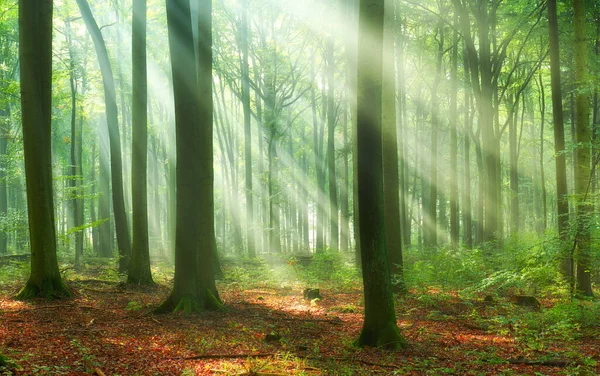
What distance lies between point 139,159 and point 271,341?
8489 mm

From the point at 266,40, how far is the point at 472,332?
22.4 metres

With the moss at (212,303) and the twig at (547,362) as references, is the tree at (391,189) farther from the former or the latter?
the twig at (547,362)

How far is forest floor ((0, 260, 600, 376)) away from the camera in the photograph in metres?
5.94

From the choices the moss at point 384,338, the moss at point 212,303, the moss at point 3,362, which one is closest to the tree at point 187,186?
the moss at point 212,303

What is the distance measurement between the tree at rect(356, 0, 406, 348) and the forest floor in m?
0.38

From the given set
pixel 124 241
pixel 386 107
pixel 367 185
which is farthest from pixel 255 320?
pixel 124 241

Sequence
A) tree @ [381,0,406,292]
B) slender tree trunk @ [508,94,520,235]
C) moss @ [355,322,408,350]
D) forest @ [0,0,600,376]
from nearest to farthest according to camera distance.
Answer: forest @ [0,0,600,376] < moss @ [355,322,408,350] < tree @ [381,0,406,292] < slender tree trunk @ [508,94,520,235]

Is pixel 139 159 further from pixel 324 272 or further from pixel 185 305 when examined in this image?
pixel 324 272

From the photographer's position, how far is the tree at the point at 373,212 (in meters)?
6.88

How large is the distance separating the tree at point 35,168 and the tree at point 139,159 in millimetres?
2768

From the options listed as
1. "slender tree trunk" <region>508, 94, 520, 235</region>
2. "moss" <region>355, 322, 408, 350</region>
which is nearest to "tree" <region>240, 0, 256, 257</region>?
"slender tree trunk" <region>508, 94, 520, 235</region>

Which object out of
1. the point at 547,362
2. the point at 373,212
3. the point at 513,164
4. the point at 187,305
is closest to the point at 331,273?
the point at 187,305

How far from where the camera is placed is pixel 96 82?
24047 millimetres

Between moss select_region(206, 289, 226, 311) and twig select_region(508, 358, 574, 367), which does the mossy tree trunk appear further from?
twig select_region(508, 358, 574, 367)
